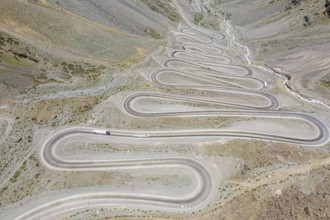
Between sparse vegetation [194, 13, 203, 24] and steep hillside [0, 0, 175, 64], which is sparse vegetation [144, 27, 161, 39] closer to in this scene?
steep hillside [0, 0, 175, 64]

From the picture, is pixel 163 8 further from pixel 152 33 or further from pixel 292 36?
pixel 292 36

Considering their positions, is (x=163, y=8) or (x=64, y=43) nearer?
(x=64, y=43)

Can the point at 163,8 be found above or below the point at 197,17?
below

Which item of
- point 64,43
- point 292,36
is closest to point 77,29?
point 64,43

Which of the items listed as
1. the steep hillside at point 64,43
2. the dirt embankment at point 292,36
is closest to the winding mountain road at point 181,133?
the dirt embankment at point 292,36

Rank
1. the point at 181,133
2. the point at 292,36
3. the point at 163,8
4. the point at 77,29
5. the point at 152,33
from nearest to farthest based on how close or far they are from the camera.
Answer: the point at 181,133
the point at 77,29
the point at 152,33
the point at 292,36
the point at 163,8

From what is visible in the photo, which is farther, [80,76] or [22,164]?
[80,76]

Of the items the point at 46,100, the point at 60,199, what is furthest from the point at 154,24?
the point at 60,199

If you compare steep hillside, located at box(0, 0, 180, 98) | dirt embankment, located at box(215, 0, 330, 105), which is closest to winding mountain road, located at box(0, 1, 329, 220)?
dirt embankment, located at box(215, 0, 330, 105)

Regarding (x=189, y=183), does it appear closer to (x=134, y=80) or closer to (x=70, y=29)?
(x=134, y=80)

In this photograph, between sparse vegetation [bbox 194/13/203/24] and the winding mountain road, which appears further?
sparse vegetation [bbox 194/13/203/24]

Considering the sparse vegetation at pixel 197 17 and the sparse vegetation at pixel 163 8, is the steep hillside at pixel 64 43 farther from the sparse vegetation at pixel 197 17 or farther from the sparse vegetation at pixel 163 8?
the sparse vegetation at pixel 197 17
